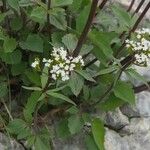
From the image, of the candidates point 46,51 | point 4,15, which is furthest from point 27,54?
point 4,15

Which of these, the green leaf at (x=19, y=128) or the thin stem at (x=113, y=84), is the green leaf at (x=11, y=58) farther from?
the thin stem at (x=113, y=84)

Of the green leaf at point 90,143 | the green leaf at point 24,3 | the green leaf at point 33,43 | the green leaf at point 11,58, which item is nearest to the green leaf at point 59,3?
the green leaf at point 24,3

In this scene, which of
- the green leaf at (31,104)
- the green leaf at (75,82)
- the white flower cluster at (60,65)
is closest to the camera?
the white flower cluster at (60,65)

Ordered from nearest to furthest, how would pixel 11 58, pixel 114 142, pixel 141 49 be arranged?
pixel 141 49
pixel 11 58
pixel 114 142

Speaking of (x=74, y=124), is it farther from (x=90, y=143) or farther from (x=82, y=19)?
(x=82, y=19)

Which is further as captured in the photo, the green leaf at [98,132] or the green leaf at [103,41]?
the green leaf at [98,132]

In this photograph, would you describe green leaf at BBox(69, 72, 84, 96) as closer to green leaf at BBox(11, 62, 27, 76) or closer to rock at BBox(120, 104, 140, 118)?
green leaf at BBox(11, 62, 27, 76)

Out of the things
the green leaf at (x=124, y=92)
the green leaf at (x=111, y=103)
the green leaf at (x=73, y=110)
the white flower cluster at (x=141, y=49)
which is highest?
the white flower cluster at (x=141, y=49)

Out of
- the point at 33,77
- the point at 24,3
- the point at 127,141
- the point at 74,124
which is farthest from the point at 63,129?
the point at 24,3
